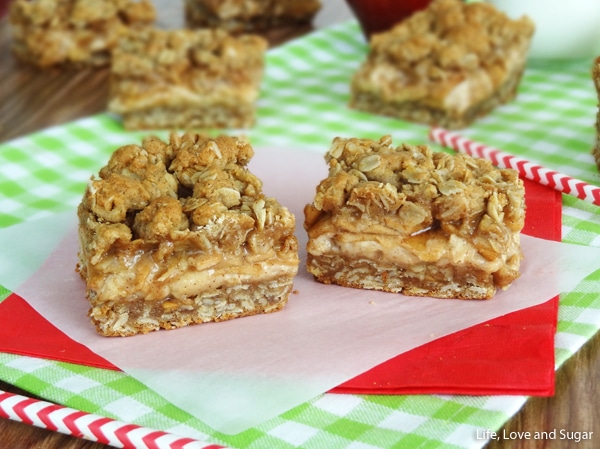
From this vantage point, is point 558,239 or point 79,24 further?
point 79,24

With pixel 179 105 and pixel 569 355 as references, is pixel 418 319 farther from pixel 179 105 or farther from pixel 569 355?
pixel 179 105

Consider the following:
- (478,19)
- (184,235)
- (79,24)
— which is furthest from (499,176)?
(79,24)

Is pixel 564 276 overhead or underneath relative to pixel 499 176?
underneath

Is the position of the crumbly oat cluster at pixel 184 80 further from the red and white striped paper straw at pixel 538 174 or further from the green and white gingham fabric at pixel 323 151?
the red and white striped paper straw at pixel 538 174

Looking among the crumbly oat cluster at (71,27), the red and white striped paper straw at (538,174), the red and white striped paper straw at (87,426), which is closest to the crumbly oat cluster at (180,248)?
the red and white striped paper straw at (87,426)

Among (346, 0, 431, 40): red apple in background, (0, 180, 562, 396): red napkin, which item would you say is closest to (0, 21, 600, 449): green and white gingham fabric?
(0, 180, 562, 396): red napkin
